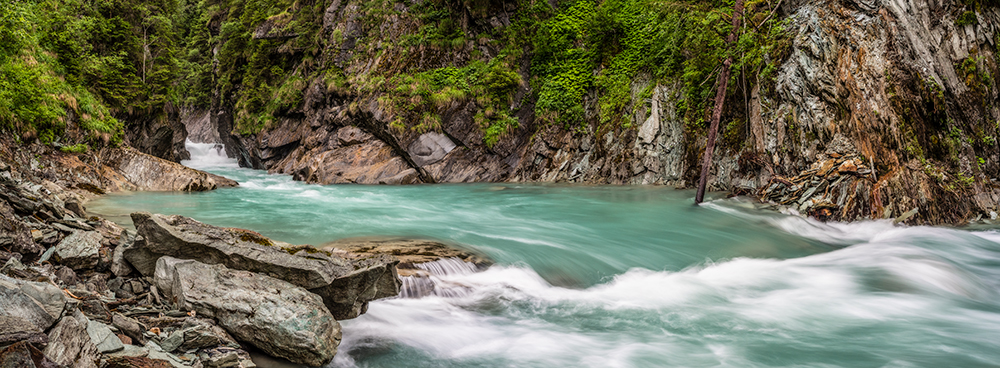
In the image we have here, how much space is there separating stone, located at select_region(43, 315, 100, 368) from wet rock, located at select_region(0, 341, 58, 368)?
0.07 m

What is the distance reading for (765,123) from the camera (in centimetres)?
1158

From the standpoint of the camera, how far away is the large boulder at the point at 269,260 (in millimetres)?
4238

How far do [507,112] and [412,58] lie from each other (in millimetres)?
5163

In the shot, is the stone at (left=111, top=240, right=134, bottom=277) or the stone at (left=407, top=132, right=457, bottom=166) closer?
the stone at (left=111, top=240, right=134, bottom=277)

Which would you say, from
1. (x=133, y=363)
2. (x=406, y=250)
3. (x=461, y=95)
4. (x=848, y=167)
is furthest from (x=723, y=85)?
(x=133, y=363)

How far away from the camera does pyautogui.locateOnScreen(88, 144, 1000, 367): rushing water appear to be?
4.39 m

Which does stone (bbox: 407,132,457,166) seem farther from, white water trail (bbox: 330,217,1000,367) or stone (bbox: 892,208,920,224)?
stone (bbox: 892,208,920,224)

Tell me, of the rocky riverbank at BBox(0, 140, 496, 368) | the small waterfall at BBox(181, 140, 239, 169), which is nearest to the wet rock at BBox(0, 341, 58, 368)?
the rocky riverbank at BBox(0, 140, 496, 368)

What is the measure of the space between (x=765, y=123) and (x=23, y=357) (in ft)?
43.2

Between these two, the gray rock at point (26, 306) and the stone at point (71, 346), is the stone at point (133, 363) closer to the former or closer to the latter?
the stone at point (71, 346)

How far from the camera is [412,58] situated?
20.7m

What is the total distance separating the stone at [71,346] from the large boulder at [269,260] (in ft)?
5.59

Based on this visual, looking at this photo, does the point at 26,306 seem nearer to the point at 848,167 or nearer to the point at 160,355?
the point at 160,355

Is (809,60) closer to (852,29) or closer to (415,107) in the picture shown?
(852,29)
